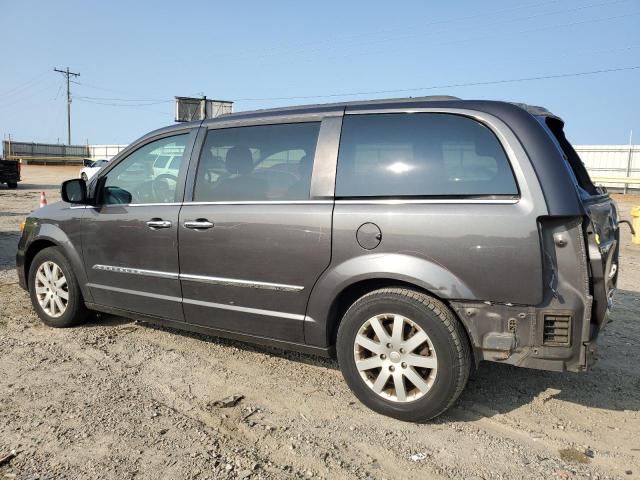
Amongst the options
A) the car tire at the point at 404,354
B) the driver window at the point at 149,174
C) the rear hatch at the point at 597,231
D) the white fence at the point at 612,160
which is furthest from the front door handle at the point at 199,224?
the white fence at the point at 612,160

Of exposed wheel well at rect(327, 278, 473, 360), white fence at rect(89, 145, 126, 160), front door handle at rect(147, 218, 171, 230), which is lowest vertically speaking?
exposed wheel well at rect(327, 278, 473, 360)

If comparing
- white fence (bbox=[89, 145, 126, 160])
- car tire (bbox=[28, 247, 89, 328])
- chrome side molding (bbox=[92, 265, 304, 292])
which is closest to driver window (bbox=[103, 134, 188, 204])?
chrome side molding (bbox=[92, 265, 304, 292])

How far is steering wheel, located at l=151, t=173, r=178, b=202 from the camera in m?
4.00

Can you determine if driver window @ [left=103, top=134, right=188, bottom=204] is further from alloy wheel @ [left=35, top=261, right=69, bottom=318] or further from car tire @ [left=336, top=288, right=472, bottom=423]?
car tire @ [left=336, top=288, right=472, bottom=423]

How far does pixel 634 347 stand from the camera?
14.2 feet

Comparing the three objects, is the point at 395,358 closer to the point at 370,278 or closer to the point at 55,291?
the point at 370,278

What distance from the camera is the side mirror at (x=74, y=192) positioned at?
14.4 ft

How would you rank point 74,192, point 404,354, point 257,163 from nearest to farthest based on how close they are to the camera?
1. point 404,354
2. point 257,163
3. point 74,192

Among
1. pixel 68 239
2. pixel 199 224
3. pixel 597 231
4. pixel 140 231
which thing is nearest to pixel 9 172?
pixel 68 239

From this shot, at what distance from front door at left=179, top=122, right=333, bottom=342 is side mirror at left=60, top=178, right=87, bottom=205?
119 cm

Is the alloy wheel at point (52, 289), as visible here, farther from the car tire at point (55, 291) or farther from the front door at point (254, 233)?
the front door at point (254, 233)

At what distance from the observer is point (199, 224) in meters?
3.69

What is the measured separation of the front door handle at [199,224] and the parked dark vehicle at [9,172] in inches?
939

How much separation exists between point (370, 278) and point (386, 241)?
24 centimetres
